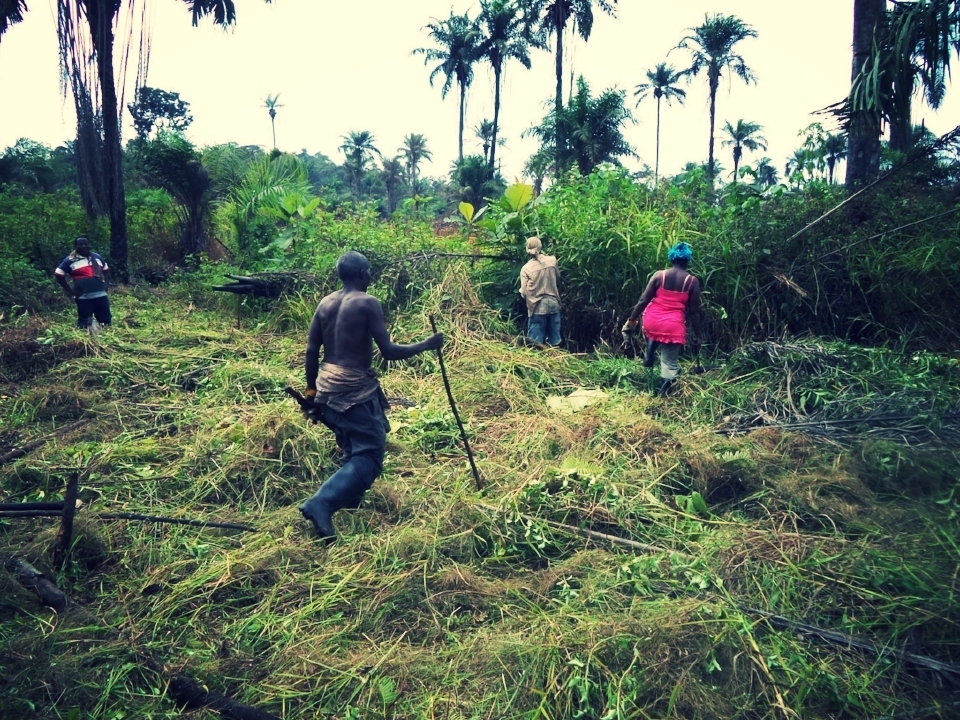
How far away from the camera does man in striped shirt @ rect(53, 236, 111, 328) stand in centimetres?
855

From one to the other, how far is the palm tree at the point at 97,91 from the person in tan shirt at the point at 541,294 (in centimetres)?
920

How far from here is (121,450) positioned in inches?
206

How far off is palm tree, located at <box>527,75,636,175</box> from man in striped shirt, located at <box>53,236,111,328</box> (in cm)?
1814

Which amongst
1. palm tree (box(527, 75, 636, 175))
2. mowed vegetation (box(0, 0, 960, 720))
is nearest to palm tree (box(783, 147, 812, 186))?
mowed vegetation (box(0, 0, 960, 720))

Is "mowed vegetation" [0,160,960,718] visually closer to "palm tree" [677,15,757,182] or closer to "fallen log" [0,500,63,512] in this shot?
"fallen log" [0,500,63,512]

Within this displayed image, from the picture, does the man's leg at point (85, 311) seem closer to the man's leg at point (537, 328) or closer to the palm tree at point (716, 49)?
the man's leg at point (537, 328)

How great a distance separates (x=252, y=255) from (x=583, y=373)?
27.6 ft

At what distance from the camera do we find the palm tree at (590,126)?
24.1 metres

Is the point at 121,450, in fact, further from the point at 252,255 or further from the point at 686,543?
the point at 252,255

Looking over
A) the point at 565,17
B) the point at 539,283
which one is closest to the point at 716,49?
the point at 565,17

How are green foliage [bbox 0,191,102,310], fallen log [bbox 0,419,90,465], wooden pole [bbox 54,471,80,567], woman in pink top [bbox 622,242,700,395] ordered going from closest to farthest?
1. wooden pole [bbox 54,471,80,567]
2. fallen log [bbox 0,419,90,465]
3. woman in pink top [bbox 622,242,700,395]
4. green foliage [bbox 0,191,102,310]

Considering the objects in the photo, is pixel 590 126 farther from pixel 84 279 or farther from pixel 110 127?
pixel 84 279

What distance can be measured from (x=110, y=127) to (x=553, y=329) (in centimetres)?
1030

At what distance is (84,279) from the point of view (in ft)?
28.2
